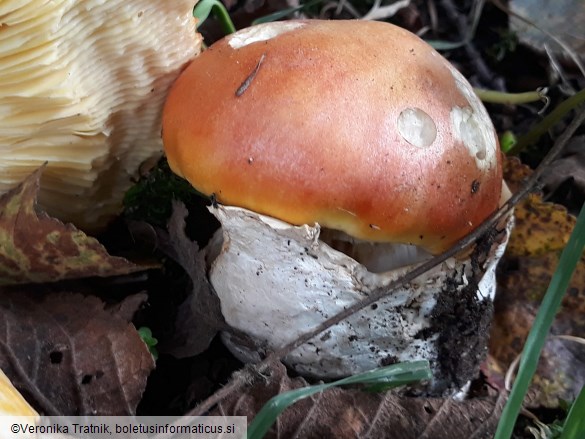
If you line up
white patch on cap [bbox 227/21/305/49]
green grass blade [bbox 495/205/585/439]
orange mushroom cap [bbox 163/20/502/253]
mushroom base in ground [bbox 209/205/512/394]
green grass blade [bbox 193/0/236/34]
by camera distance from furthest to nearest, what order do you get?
green grass blade [bbox 193/0/236/34], white patch on cap [bbox 227/21/305/49], mushroom base in ground [bbox 209/205/512/394], orange mushroom cap [bbox 163/20/502/253], green grass blade [bbox 495/205/585/439]

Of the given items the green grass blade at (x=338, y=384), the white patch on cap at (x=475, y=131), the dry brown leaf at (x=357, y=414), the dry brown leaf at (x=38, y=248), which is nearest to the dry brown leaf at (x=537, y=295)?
the dry brown leaf at (x=357, y=414)

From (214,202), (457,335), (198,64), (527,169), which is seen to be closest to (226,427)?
(214,202)

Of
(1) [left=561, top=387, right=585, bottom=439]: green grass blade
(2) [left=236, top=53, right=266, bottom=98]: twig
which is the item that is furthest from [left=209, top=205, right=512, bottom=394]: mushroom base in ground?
(1) [left=561, top=387, right=585, bottom=439]: green grass blade

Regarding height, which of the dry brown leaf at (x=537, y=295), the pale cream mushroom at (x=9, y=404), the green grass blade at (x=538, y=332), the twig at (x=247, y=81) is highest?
the twig at (x=247, y=81)

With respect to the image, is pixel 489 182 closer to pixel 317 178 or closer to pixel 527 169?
pixel 317 178

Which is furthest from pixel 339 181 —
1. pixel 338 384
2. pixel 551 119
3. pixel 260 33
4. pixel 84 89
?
pixel 551 119

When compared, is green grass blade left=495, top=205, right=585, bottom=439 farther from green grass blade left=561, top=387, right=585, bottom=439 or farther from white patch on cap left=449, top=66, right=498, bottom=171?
white patch on cap left=449, top=66, right=498, bottom=171

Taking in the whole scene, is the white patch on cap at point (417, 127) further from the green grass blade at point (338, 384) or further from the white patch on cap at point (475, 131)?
the green grass blade at point (338, 384)
